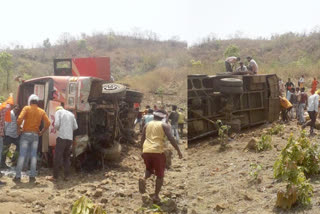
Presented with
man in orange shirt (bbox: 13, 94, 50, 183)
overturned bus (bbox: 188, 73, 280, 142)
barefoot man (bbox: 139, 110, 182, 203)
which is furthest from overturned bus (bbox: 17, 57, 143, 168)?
overturned bus (bbox: 188, 73, 280, 142)

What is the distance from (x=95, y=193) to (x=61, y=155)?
1.30 metres

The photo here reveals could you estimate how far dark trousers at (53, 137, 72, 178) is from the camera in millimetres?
6637

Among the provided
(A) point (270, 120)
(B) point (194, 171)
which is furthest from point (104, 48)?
(B) point (194, 171)

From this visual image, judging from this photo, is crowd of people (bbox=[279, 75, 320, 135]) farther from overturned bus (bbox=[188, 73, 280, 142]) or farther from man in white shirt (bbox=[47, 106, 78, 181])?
man in white shirt (bbox=[47, 106, 78, 181])

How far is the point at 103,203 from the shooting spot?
17.9 feet

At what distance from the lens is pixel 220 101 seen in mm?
11133

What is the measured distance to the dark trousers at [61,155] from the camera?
6.64 meters

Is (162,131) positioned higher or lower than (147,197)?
higher

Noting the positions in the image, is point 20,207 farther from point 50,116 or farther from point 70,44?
point 70,44

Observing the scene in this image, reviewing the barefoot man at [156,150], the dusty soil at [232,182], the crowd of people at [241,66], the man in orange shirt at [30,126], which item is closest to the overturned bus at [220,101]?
the crowd of people at [241,66]

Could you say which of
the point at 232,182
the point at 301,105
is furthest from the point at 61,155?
the point at 301,105

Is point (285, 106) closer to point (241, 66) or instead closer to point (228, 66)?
point (241, 66)

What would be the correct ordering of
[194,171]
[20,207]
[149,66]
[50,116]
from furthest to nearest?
[149,66], [194,171], [50,116], [20,207]

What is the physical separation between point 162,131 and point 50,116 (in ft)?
9.08
